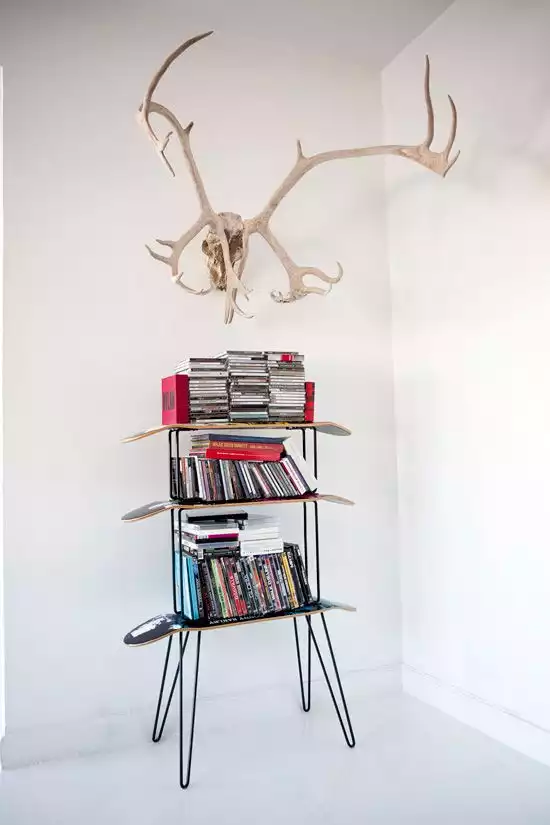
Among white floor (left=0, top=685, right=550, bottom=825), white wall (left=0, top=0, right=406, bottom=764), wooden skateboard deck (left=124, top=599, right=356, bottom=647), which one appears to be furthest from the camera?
white wall (left=0, top=0, right=406, bottom=764)

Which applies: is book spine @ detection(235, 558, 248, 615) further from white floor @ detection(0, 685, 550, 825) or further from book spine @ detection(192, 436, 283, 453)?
white floor @ detection(0, 685, 550, 825)

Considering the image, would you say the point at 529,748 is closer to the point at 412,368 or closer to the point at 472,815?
the point at 472,815

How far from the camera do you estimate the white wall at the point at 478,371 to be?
225 centimetres

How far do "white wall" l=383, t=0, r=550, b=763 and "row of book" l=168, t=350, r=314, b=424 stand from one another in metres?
0.64

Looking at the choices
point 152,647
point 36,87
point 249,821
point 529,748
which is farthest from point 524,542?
point 36,87

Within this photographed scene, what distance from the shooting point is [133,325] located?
2617 mm

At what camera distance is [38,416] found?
2453 millimetres

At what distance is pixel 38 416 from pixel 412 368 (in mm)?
1449

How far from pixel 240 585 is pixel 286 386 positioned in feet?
2.18

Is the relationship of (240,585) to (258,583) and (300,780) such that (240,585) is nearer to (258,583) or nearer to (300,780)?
(258,583)

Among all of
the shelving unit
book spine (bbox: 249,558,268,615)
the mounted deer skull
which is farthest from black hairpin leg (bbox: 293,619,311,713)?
the mounted deer skull

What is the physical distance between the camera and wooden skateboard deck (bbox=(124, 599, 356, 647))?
2.11 meters

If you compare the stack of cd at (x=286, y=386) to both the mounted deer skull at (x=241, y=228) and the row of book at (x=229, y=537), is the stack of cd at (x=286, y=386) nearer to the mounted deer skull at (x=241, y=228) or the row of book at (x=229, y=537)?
the mounted deer skull at (x=241, y=228)

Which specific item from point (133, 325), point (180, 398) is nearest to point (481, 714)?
point (180, 398)
